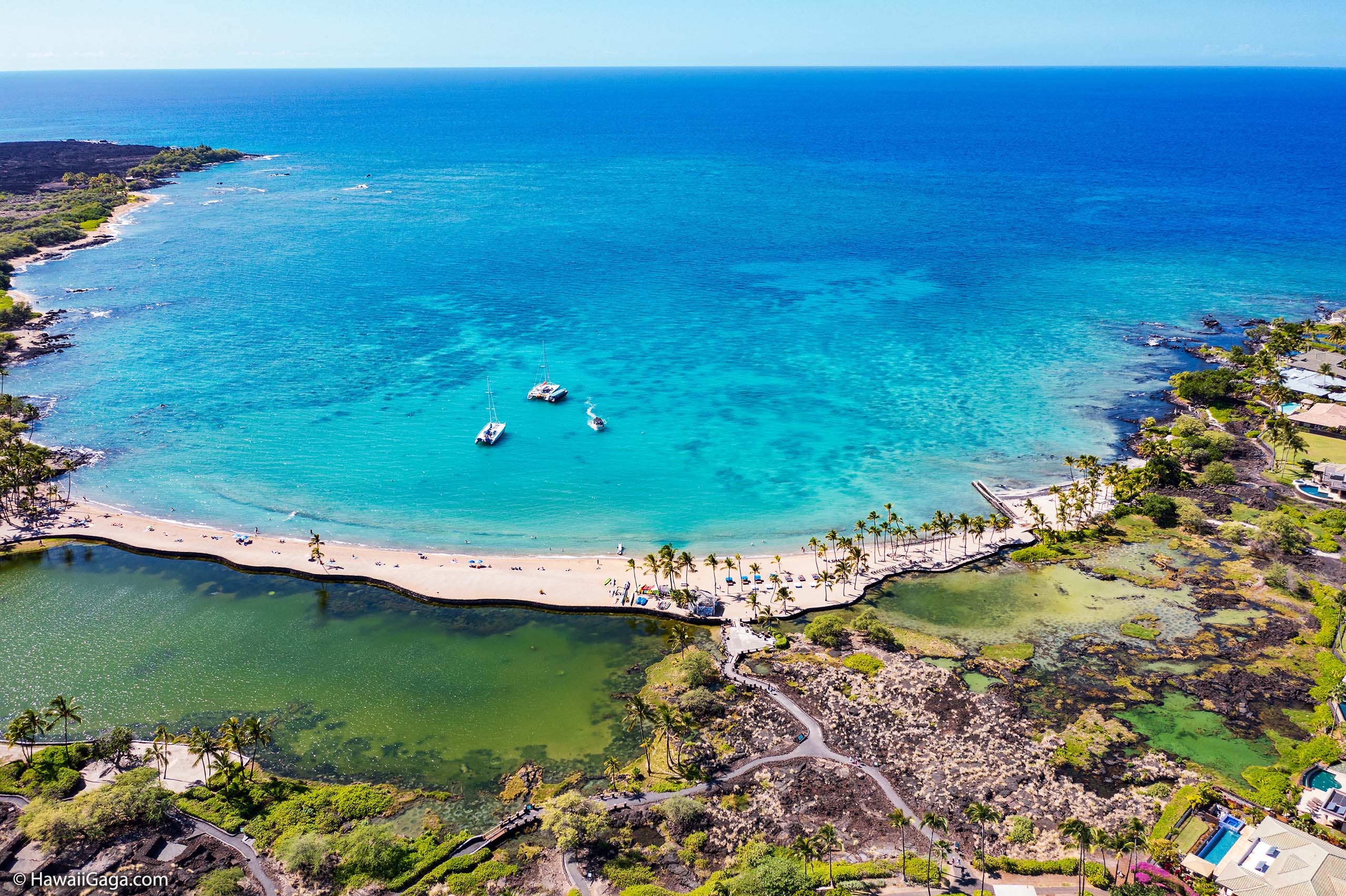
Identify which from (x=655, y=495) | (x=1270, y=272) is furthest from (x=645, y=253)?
(x=1270, y=272)

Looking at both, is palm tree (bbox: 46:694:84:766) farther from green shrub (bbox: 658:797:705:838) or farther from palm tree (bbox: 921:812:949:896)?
palm tree (bbox: 921:812:949:896)

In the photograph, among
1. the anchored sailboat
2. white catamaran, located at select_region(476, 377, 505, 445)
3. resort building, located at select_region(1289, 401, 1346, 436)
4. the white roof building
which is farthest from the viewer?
the anchored sailboat

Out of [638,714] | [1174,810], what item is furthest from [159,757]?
[1174,810]

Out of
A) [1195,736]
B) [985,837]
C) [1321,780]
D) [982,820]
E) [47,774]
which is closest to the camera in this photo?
[982,820]

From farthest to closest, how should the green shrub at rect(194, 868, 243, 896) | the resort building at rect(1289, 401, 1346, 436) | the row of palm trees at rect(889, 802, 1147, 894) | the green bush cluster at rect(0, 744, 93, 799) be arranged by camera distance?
the resort building at rect(1289, 401, 1346, 436)
the green bush cluster at rect(0, 744, 93, 799)
the row of palm trees at rect(889, 802, 1147, 894)
the green shrub at rect(194, 868, 243, 896)

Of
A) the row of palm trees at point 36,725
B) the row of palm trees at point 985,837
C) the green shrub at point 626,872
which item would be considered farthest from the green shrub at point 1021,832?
the row of palm trees at point 36,725

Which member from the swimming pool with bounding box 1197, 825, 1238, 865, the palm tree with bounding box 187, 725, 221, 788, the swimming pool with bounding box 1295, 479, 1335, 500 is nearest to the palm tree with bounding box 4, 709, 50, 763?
the palm tree with bounding box 187, 725, 221, 788

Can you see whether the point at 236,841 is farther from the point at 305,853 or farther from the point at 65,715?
the point at 65,715
